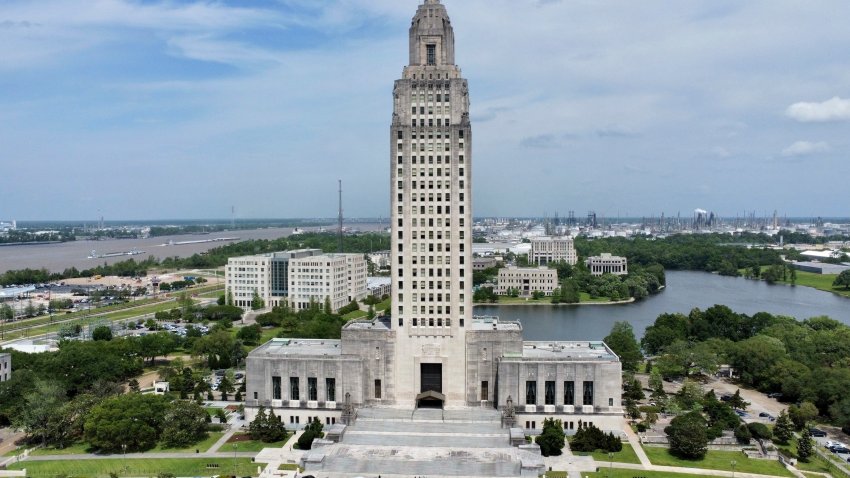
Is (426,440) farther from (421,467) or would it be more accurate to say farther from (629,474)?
(629,474)

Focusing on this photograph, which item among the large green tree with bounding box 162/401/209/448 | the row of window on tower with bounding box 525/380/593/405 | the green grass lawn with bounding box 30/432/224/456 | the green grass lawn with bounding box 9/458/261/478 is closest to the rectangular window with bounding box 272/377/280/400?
the large green tree with bounding box 162/401/209/448

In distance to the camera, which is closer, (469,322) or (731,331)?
(469,322)

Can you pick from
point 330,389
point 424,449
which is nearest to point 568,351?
point 424,449

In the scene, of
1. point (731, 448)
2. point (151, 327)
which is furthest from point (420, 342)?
point (151, 327)

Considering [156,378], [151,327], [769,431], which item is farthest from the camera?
[151,327]

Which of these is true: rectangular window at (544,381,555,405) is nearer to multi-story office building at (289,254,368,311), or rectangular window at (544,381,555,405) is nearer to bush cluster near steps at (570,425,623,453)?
bush cluster near steps at (570,425,623,453)

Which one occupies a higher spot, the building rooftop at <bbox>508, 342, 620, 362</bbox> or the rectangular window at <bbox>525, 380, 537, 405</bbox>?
the building rooftop at <bbox>508, 342, 620, 362</bbox>

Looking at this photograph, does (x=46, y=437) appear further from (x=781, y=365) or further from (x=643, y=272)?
(x=643, y=272)
